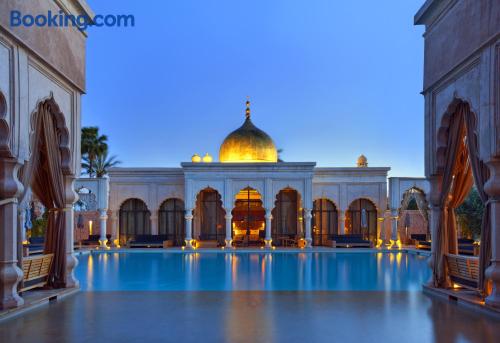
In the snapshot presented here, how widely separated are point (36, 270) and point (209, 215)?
1513 cm

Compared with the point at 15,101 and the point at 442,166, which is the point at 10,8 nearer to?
the point at 15,101

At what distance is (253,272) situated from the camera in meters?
12.9

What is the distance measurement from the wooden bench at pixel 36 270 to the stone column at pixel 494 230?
665cm

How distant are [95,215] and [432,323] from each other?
20849mm

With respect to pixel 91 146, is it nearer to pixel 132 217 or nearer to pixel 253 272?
pixel 132 217

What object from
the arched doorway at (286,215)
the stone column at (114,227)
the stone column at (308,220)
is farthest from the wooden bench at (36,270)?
the arched doorway at (286,215)

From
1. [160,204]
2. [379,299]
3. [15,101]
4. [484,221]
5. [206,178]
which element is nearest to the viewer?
[15,101]

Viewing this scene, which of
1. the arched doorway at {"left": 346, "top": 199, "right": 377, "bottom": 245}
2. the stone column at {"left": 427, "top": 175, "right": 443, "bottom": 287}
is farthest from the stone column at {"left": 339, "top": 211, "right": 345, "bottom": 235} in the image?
the stone column at {"left": 427, "top": 175, "right": 443, "bottom": 287}

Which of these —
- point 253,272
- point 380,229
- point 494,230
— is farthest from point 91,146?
point 494,230

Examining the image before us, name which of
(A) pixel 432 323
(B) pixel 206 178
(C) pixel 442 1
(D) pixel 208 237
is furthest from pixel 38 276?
(D) pixel 208 237

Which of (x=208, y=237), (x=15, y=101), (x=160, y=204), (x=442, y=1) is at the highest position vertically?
(x=442, y=1)

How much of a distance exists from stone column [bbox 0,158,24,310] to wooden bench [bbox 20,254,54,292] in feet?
2.49

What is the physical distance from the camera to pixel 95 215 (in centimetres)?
2525

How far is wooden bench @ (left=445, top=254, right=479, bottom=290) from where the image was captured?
8.27 meters
